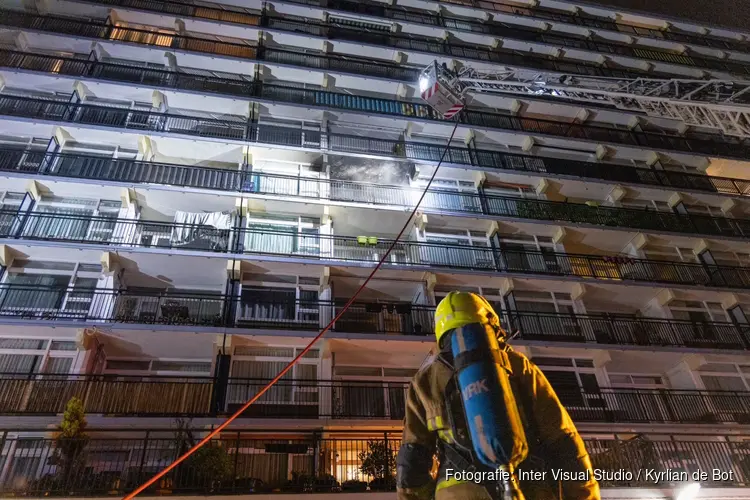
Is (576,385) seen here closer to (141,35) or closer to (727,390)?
(727,390)

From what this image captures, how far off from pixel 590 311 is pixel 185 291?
44.8ft

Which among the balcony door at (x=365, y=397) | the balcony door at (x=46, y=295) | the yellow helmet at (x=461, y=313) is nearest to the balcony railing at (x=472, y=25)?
the balcony door at (x=46, y=295)

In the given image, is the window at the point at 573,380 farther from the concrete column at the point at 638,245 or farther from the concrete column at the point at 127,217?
the concrete column at the point at 127,217

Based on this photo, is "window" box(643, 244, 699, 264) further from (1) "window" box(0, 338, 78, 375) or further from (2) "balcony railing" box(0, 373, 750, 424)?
(1) "window" box(0, 338, 78, 375)

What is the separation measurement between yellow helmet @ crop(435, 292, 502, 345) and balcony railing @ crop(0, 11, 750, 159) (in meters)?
16.7

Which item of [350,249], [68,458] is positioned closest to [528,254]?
[350,249]

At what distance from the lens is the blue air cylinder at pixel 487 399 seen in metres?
3.03

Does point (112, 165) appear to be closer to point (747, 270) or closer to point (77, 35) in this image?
point (77, 35)

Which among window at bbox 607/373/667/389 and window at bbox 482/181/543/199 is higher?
window at bbox 482/181/543/199

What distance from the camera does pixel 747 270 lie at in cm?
1944

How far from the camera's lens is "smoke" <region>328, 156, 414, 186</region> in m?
18.4

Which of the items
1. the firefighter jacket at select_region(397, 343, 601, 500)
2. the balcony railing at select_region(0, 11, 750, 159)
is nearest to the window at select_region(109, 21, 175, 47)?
the balcony railing at select_region(0, 11, 750, 159)

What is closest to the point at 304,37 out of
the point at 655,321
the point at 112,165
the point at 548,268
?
the point at 112,165

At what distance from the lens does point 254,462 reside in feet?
39.3
